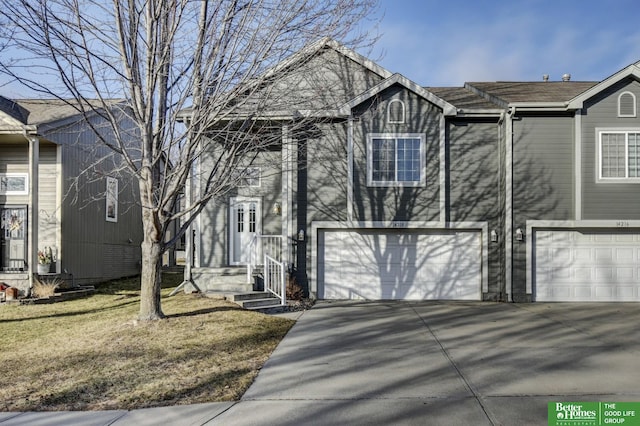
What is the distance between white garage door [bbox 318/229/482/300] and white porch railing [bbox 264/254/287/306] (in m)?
1.38

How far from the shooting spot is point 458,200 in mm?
13102

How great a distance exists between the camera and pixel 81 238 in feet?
50.1

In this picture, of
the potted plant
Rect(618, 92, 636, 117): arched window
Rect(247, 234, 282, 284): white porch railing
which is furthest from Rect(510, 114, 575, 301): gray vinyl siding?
the potted plant

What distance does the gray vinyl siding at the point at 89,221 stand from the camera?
14422 millimetres

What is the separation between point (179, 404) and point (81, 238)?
1170 centimetres

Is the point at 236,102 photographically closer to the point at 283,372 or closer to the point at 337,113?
the point at 337,113

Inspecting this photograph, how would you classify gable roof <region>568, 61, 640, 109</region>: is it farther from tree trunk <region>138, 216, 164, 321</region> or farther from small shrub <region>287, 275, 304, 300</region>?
tree trunk <region>138, 216, 164, 321</region>

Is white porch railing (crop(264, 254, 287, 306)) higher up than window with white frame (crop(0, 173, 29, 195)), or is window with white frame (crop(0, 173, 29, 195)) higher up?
window with white frame (crop(0, 173, 29, 195))

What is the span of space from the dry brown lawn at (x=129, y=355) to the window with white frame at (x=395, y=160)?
5079 millimetres

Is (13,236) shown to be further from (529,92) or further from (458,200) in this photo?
(529,92)

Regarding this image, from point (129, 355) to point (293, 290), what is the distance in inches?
233

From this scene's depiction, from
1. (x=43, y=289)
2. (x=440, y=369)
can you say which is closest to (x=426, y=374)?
(x=440, y=369)

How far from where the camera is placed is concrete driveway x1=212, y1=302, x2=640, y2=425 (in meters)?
4.95

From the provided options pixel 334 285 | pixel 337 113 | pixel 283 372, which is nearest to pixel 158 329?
pixel 283 372
